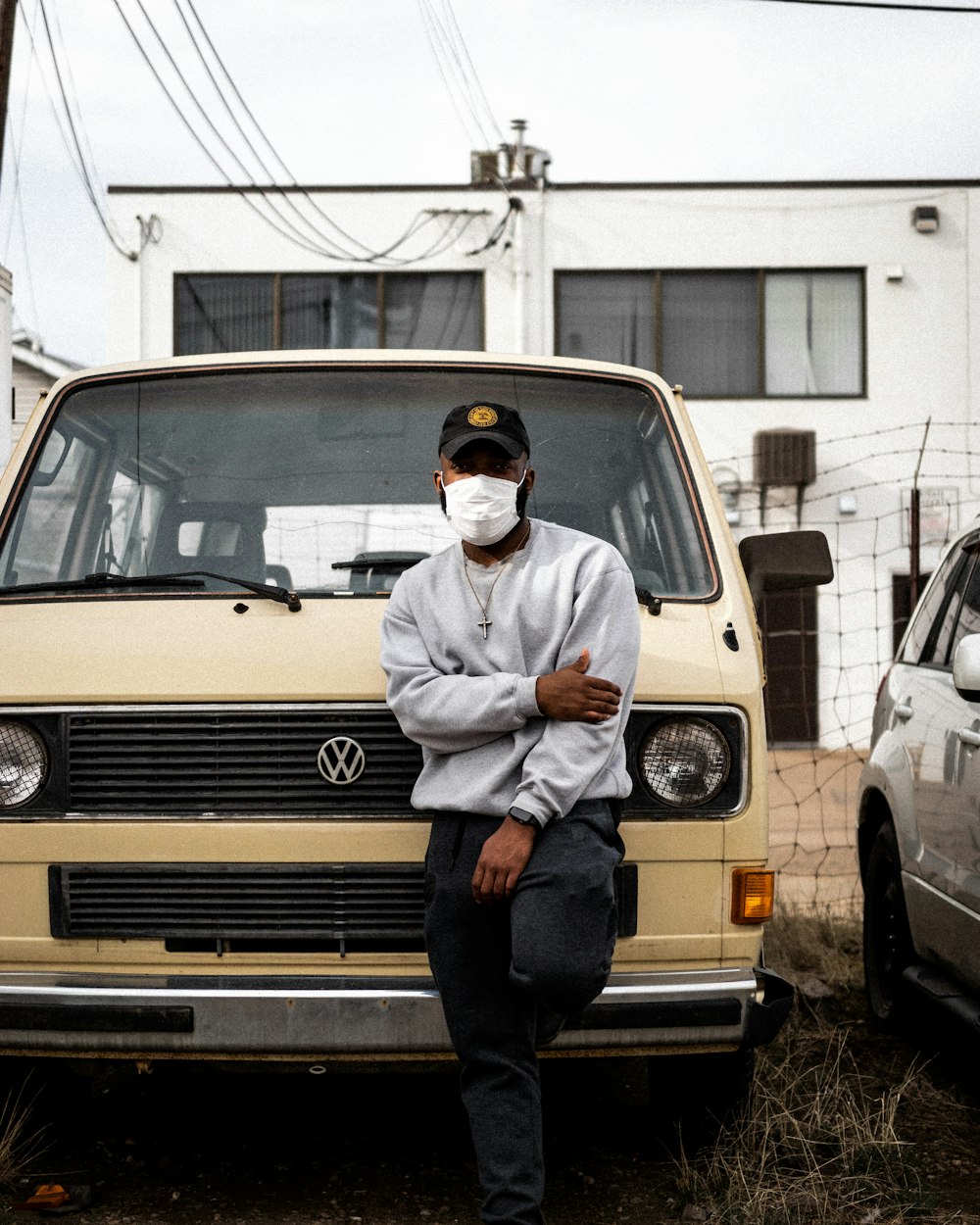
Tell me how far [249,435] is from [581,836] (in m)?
1.81

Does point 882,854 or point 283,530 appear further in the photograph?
point 882,854

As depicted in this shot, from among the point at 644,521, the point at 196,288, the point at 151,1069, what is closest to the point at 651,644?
the point at 644,521

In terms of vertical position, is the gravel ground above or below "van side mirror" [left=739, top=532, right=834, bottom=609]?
below

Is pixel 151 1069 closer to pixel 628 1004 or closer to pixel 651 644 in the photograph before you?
pixel 628 1004

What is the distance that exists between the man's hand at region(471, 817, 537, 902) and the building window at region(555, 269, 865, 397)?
16439 mm

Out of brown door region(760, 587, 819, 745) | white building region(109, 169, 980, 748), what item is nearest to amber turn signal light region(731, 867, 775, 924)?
brown door region(760, 587, 819, 745)

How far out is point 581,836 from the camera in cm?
300

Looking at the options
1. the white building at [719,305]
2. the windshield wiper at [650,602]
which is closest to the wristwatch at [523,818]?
the windshield wiper at [650,602]

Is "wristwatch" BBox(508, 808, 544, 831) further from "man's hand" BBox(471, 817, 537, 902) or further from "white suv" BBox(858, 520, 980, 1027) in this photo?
"white suv" BBox(858, 520, 980, 1027)

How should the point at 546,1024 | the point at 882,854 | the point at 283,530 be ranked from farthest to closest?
the point at 882,854 < the point at 283,530 < the point at 546,1024

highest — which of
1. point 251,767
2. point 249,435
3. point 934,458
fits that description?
point 934,458

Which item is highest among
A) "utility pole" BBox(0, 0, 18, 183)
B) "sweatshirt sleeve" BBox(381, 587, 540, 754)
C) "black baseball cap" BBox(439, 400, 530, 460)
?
"utility pole" BBox(0, 0, 18, 183)

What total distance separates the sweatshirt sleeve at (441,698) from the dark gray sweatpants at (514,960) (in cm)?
18

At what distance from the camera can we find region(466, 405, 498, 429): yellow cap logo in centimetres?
312
